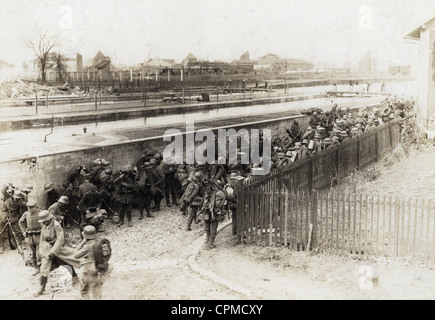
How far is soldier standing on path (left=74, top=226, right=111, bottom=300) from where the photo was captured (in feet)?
25.5

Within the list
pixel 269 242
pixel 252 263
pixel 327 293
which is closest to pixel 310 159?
pixel 269 242

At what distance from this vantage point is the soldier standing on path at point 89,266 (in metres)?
7.77

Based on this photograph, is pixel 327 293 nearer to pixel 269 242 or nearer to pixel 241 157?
pixel 269 242

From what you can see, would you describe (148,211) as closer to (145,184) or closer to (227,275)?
(145,184)

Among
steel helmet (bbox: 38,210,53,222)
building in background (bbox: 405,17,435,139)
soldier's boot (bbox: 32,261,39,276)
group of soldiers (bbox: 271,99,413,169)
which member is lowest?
Answer: soldier's boot (bbox: 32,261,39,276)

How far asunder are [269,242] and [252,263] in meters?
0.94

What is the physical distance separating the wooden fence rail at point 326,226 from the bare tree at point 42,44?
993 centimetres

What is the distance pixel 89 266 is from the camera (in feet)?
25.5

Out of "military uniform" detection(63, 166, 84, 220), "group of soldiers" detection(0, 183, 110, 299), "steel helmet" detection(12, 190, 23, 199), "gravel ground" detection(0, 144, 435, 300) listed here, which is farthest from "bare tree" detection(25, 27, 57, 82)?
"gravel ground" detection(0, 144, 435, 300)

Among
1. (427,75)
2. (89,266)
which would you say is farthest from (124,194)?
(427,75)

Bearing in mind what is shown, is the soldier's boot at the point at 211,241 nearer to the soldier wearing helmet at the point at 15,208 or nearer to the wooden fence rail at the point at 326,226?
the wooden fence rail at the point at 326,226

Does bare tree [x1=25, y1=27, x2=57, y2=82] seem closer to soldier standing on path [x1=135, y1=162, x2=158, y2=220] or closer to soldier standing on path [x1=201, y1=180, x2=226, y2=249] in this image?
soldier standing on path [x1=135, y1=162, x2=158, y2=220]

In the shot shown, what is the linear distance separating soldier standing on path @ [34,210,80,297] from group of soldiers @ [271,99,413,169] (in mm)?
6823

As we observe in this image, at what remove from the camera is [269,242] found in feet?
34.2
